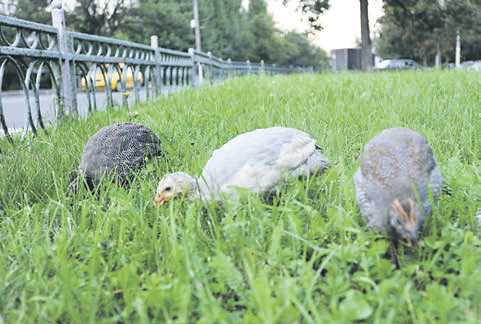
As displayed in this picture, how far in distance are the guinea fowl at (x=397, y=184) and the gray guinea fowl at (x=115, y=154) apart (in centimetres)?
126

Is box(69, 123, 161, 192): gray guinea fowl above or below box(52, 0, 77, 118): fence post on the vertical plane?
below

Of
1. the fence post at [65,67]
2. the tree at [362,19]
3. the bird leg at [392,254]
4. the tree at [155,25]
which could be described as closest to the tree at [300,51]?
the tree at [155,25]

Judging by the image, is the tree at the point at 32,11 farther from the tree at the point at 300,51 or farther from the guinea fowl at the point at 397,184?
the tree at the point at 300,51

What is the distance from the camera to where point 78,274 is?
4.06ft

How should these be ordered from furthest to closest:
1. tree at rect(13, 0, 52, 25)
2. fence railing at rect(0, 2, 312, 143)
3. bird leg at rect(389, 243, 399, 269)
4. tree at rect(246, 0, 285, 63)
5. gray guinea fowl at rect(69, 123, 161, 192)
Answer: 1. tree at rect(246, 0, 285, 63)
2. tree at rect(13, 0, 52, 25)
3. fence railing at rect(0, 2, 312, 143)
4. gray guinea fowl at rect(69, 123, 161, 192)
5. bird leg at rect(389, 243, 399, 269)

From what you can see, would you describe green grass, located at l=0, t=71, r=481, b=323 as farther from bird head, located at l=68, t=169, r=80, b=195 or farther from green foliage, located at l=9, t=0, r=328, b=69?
green foliage, located at l=9, t=0, r=328, b=69

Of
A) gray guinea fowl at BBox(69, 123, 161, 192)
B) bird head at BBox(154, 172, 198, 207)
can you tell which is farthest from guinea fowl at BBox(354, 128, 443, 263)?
Result: gray guinea fowl at BBox(69, 123, 161, 192)

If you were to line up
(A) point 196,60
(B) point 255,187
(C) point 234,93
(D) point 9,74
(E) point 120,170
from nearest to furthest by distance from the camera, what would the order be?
(B) point 255,187, (E) point 120,170, (C) point 234,93, (A) point 196,60, (D) point 9,74

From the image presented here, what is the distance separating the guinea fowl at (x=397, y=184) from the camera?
118 cm

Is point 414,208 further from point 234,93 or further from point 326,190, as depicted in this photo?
point 234,93

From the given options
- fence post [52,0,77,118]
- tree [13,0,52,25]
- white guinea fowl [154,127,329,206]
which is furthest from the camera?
tree [13,0,52,25]

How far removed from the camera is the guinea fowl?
1180mm

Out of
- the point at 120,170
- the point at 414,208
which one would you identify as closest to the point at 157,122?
the point at 120,170

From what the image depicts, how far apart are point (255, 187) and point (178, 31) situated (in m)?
34.3
